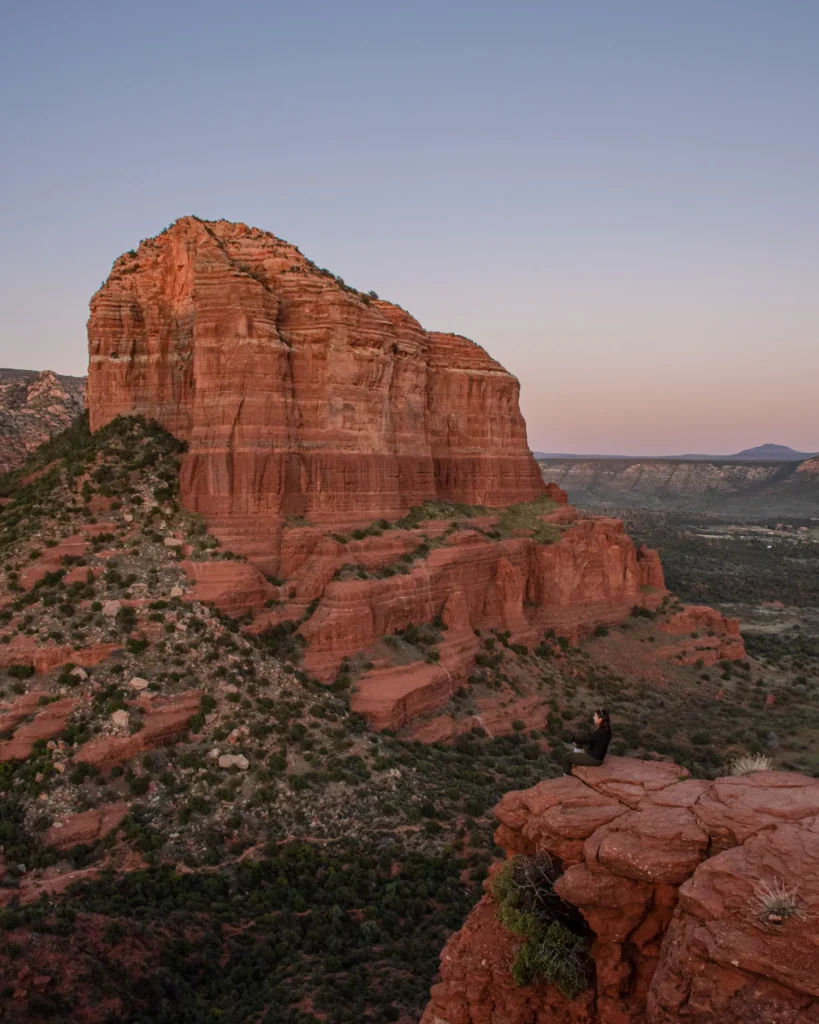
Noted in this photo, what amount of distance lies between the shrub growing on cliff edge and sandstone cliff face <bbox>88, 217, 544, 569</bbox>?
24318 mm

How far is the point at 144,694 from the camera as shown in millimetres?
28031

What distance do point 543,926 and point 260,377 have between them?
91.3ft

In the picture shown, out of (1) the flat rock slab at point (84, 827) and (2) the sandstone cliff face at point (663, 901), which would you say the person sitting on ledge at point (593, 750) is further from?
(1) the flat rock slab at point (84, 827)

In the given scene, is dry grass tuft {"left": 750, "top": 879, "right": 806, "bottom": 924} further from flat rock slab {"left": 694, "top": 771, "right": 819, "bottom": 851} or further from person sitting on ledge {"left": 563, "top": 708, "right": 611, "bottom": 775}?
person sitting on ledge {"left": 563, "top": 708, "right": 611, "bottom": 775}

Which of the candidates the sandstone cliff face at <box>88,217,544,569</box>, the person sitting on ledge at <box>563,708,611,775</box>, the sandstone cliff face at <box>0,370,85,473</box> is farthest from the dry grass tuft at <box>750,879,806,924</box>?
the sandstone cliff face at <box>0,370,85,473</box>

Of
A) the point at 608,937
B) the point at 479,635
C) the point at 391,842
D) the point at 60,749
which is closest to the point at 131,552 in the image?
the point at 60,749

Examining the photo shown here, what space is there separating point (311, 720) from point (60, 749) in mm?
9141

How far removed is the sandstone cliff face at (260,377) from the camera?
3509cm

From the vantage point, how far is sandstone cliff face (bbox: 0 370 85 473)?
62625mm

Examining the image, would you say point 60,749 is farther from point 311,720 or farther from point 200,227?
point 200,227

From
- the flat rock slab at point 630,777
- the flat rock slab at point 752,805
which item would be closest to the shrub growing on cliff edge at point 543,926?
the flat rock slab at point 630,777

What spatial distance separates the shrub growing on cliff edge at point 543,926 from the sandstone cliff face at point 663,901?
0.26 metres

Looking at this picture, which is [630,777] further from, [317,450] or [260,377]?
[317,450]

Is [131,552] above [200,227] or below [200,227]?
below
